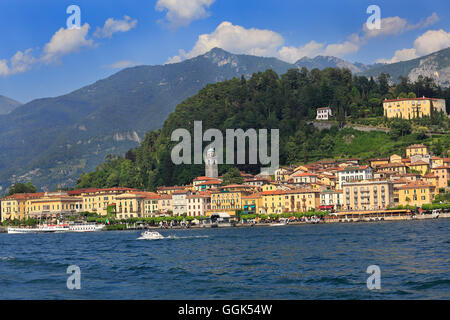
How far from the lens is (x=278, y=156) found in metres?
120

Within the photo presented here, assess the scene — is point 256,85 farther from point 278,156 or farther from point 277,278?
point 277,278

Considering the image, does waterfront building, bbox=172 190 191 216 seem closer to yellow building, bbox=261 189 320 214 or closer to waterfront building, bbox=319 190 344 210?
yellow building, bbox=261 189 320 214

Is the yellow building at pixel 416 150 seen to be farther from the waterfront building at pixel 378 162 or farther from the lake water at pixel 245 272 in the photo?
the lake water at pixel 245 272

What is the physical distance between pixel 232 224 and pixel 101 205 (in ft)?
112

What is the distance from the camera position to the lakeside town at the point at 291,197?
92250 mm

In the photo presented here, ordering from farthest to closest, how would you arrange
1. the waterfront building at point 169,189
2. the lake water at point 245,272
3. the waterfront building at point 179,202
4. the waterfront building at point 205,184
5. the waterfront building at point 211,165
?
1. the waterfront building at point 211,165
2. the waterfront building at point 169,189
3. the waterfront building at point 205,184
4. the waterfront building at point 179,202
5. the lake water at point 245,272

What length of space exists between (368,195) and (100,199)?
5098 centimetres

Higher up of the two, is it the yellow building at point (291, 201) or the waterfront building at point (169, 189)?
the waterfront building at point (169, 189)

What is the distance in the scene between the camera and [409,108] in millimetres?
123438

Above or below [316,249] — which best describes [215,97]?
above

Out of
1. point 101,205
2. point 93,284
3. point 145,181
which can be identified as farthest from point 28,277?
point 145,181

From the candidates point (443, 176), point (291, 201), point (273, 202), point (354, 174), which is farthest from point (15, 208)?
point (443, 176)

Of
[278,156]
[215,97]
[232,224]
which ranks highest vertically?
[215,97]

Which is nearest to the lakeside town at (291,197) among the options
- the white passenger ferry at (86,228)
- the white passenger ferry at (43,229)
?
the white passenger ferry at (86,228)
